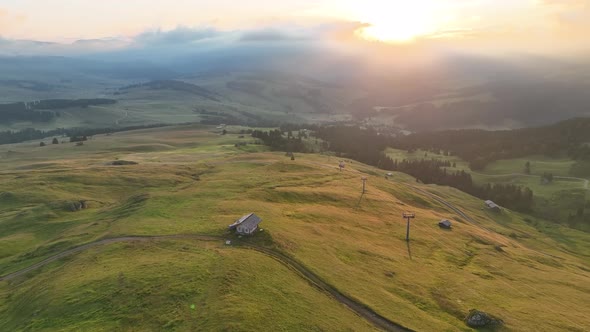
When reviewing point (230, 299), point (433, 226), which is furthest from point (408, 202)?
point (230, 299)

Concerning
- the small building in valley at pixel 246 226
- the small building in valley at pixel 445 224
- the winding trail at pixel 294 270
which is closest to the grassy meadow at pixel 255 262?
the winding trail at pixel 294 270

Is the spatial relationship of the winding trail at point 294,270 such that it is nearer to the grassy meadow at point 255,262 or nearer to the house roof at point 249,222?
the grassy meadow at point 255,262

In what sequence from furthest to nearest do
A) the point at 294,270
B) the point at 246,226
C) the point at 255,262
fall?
the point at 246,226 < the point at 294,270 < the point at 255,262

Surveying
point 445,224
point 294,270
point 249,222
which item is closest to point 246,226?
point 249,222

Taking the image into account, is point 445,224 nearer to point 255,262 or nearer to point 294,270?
point 294,270

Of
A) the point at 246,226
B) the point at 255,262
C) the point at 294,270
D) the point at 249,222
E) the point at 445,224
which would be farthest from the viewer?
the point at 445,224

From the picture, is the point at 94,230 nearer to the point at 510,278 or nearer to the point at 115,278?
the point at 115,278
